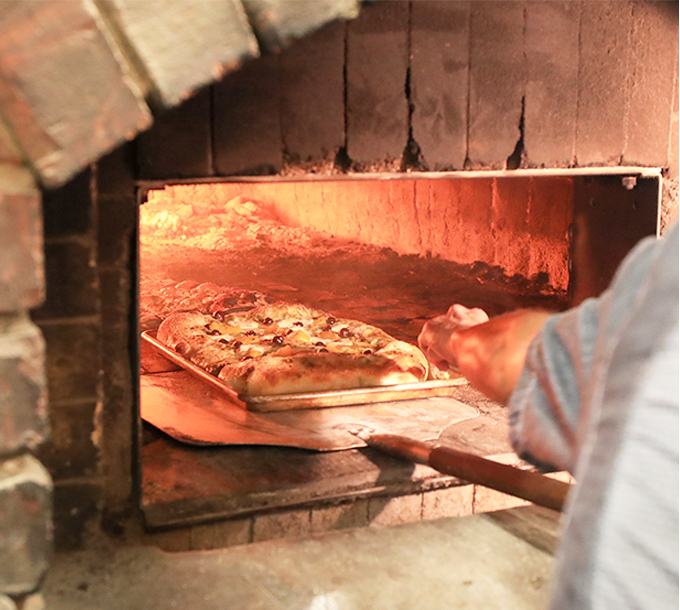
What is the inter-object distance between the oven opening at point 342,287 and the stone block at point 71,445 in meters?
0.26

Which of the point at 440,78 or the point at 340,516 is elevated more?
the point at 440,78

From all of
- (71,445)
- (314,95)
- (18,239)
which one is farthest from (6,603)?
(314,95)

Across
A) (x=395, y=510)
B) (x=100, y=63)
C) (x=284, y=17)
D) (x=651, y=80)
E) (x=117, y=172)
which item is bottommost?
(x=395, y=510)

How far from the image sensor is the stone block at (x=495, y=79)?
7.93 ft

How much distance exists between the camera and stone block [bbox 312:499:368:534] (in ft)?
8.55

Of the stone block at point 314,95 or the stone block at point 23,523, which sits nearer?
the stone block at point 23,523

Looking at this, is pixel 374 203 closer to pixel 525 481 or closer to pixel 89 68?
pixel 525 481

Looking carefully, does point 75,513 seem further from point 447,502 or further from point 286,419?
point 447,502

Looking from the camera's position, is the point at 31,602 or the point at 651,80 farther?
the point at 651,80

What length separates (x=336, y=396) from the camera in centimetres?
334

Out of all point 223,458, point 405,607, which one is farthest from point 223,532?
point 405,607

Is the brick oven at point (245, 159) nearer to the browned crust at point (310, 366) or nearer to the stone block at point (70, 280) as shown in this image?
the stone block at point (70, 280)

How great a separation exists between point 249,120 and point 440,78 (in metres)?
0.59

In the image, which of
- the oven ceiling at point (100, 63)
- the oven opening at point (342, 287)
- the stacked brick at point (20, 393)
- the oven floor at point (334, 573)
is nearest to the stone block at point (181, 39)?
the oven ceiling at point (100, 63)
